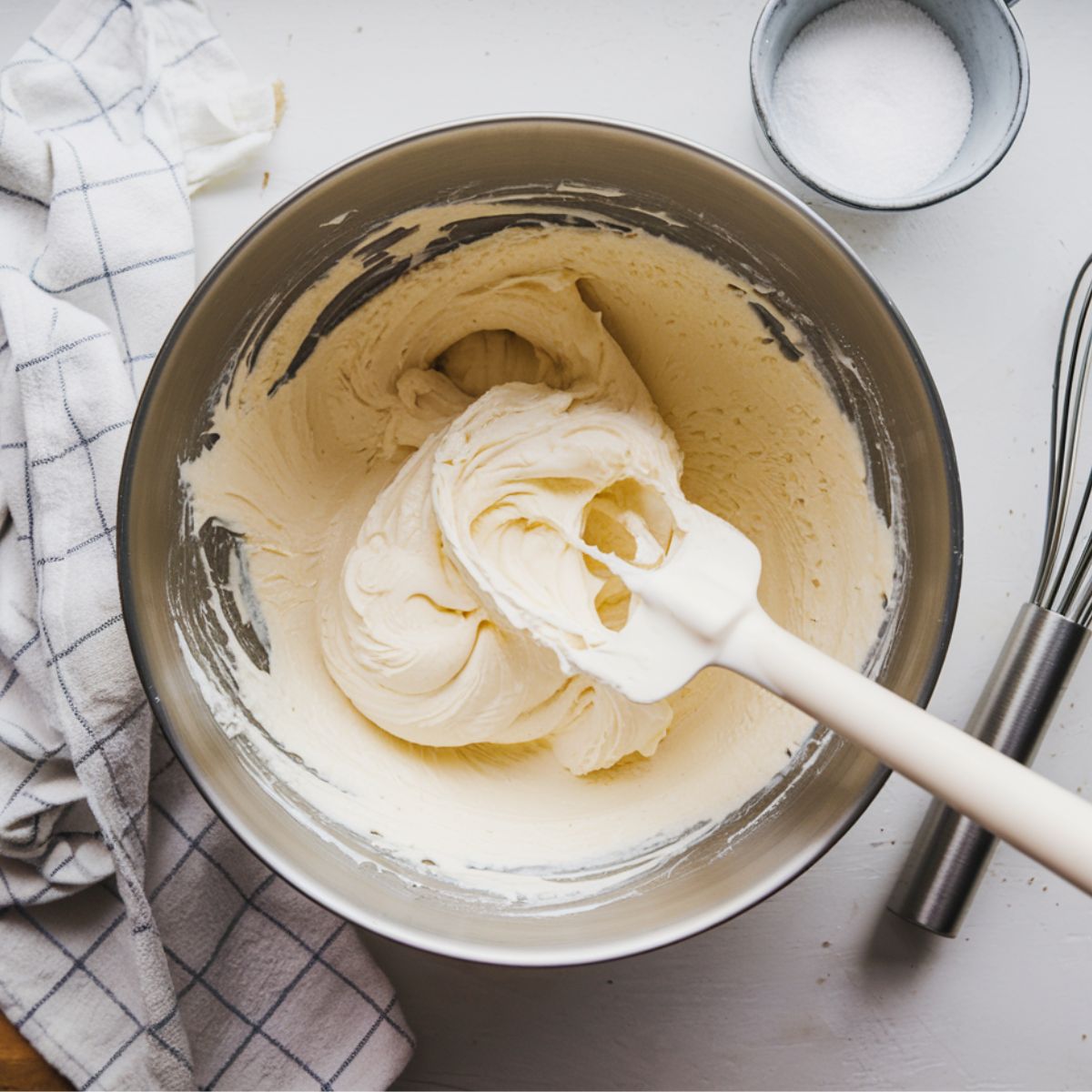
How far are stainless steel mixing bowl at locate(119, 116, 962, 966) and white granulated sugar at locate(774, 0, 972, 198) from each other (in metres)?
0.28

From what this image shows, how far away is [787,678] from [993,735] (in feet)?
1.46

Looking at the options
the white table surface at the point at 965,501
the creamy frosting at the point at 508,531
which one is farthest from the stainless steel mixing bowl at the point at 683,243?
the white table surface at the point at 965,501

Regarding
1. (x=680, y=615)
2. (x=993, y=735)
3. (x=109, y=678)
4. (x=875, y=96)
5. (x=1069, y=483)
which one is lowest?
(x=109, y=678)

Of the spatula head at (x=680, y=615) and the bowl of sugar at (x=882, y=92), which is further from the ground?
the bowl of sugar at (x=882, y=92)

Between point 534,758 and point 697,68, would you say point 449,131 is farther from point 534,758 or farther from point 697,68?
point 534,758

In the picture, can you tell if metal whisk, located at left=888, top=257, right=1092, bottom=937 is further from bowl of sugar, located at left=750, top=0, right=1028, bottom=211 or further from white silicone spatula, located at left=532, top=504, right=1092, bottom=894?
white silicone spatula, located at left=532, top=504, right=1092, bottom=894

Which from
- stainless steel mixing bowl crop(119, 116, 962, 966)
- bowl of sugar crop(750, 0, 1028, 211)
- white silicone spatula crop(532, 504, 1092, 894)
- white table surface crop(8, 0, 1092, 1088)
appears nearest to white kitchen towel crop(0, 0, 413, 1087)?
white table surface crop(8, 0, 1092, 1088)

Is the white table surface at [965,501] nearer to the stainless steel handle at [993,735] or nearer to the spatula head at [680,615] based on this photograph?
the stainless steel handle at [993,735]

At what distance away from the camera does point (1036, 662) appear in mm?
1133

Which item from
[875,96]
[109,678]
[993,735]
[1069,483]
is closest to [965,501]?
[1069,483]

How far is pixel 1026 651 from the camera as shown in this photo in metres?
1.14

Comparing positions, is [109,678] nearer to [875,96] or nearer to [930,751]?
[930,751]

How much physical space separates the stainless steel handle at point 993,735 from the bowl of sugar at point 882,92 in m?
0.53

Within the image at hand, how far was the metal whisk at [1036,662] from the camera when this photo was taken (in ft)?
3.71
